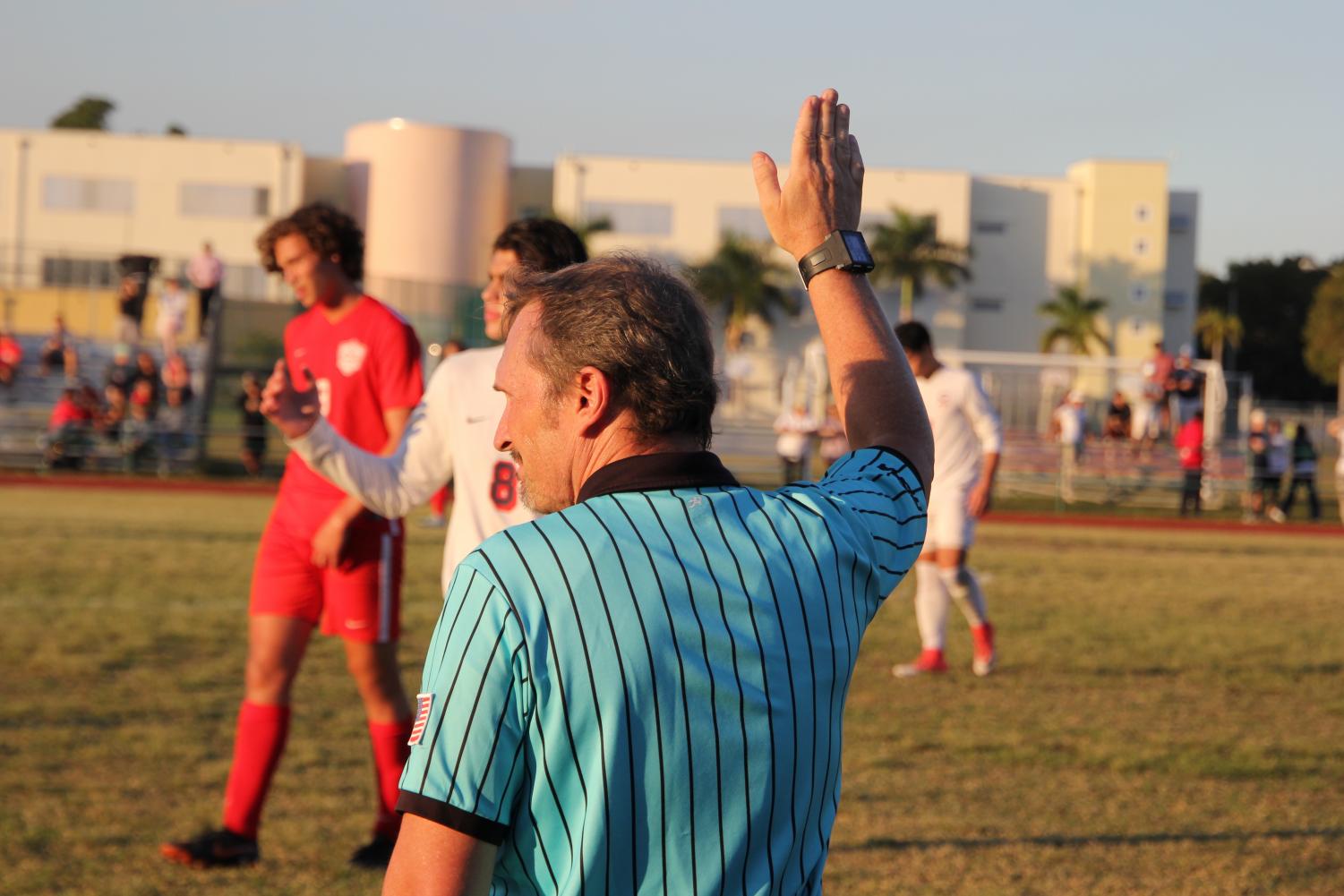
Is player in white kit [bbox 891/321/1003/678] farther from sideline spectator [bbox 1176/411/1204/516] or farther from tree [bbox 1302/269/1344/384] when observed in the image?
tree [bbox 1302/269/1344/384]

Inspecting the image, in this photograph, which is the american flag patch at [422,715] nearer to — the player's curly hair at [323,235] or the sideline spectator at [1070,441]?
the player's curly hair at [323,235]

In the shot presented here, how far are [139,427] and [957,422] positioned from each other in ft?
65.4

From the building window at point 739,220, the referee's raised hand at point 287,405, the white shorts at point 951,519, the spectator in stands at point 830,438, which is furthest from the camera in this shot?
the building window at point 739,220

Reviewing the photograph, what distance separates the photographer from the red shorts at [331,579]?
496cm

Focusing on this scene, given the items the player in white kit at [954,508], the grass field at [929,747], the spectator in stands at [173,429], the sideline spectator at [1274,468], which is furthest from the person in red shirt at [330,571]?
the sideline spectator at [1274,468]

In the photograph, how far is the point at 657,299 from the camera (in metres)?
1.77

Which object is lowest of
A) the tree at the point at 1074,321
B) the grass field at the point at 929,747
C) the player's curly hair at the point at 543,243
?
the grass field at the point at 929,747

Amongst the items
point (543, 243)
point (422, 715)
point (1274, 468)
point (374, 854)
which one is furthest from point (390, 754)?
point (1274, 468)

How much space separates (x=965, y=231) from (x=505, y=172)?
20.0 metres

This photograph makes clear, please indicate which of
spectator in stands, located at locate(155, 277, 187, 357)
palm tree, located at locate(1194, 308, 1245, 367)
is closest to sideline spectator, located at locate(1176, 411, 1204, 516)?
spectator in stands, located at locate(155, 277, 187, 357)

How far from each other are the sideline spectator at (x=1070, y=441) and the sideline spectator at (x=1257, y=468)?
10.2 ft

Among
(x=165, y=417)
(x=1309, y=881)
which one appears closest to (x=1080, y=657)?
(x=1309, y=881)

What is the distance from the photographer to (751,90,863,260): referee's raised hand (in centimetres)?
217

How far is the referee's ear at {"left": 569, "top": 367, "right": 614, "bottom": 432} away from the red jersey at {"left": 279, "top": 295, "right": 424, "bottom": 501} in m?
3.36
